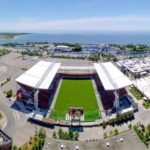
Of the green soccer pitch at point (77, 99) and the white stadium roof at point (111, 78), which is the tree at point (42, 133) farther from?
Result: the white stadium roof at point (111, 78)

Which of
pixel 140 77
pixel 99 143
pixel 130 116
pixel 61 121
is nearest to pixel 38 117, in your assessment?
pixel 61 121

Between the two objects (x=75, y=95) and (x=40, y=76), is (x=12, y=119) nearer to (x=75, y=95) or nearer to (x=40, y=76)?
(x=40, y=76)

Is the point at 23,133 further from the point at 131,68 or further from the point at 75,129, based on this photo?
the point at 131,68

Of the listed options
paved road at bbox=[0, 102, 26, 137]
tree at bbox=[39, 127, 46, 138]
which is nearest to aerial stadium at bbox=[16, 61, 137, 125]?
paved road at bbox=[0, 102, 26, 137]

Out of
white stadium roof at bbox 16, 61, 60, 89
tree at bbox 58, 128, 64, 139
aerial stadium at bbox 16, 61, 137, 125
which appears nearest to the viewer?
tree at bbox 58, 128, 64, 139

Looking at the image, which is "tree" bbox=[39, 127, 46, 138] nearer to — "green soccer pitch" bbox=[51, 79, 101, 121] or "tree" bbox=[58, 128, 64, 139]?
"tree" bbox=[58, 128, 64, 139]

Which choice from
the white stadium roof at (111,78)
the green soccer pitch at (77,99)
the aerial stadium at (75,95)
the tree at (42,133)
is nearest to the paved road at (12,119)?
the aerial stadium at (75,95)

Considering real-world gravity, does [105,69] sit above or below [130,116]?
above
